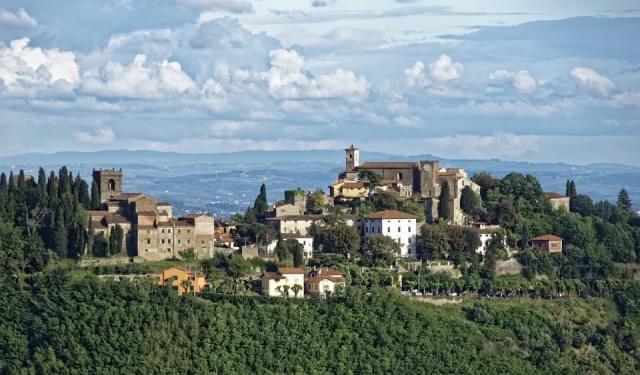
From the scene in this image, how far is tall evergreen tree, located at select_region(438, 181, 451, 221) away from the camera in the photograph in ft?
200

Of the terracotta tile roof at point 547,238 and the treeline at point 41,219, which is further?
the terracotta tile roof at point 547,238

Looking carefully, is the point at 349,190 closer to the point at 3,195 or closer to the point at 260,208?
the point at 260,208

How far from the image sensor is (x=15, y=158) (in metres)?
179

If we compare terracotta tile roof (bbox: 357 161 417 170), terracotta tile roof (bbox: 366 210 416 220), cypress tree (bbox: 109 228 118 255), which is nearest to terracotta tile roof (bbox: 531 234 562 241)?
terracotta tile roof (bbox: 366 210 416 220)

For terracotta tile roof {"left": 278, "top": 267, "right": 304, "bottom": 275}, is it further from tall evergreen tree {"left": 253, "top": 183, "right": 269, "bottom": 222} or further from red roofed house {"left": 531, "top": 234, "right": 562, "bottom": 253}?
red roofed house {"left": 531, "top": 234, "right": 562, "bottom": 253}

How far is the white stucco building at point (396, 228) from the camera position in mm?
57594

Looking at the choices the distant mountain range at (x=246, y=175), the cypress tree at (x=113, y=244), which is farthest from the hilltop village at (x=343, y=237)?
the distant mountain range at (x=246, y=175)

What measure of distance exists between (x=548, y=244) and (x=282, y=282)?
13.8m

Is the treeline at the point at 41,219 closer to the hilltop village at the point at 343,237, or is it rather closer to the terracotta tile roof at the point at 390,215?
the hilltop village at the point at 343,237

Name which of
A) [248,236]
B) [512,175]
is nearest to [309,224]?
[248,236]

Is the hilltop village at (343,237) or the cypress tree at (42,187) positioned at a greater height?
the cypress tree at (42,187)

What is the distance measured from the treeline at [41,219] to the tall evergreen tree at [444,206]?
1443cm

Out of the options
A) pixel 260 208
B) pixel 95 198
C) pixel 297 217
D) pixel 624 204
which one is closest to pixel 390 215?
pixel 297 217

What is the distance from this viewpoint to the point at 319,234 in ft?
187
